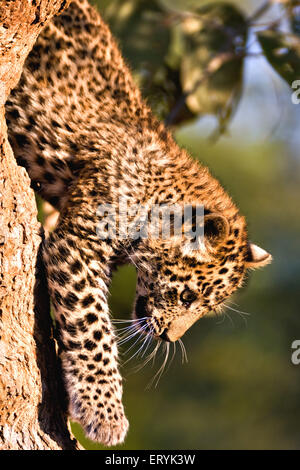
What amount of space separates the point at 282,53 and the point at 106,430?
12.7 ft

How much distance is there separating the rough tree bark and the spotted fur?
0.22m

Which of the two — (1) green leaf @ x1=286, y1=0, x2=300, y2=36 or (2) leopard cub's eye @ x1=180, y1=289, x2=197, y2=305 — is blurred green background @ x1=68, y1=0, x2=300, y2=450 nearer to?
(1) green leaf @ x1=286, y1=0, x2=300, y2=36

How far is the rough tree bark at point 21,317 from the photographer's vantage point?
13.9ft

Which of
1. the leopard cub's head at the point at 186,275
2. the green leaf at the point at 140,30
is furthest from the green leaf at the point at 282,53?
the leopard cub's head at the point at 186,275

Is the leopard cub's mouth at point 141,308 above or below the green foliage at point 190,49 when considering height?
below

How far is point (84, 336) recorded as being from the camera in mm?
→ 4734

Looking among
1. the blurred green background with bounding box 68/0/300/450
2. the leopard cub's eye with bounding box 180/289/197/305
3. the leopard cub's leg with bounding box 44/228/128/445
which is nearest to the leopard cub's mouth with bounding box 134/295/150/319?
the leopard cub's eye with bounding box 180/289/197/305

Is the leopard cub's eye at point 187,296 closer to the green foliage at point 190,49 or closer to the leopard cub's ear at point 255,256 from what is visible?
the leopard cub's ear at point 255,256

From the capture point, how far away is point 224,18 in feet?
25.3

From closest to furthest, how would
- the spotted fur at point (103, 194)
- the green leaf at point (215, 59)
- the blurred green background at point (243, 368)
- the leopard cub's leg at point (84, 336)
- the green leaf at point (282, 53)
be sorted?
the leopard cub's leg at point (84, 336)
the spotted fur at point (103, 194)
the green leaf at point (282, 53)
the green leaf at point (215, 59)
the blurred green background at point (243, 368)

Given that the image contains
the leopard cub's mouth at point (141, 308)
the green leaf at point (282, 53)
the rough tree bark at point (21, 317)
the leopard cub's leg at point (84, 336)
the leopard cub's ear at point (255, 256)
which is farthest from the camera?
the green leaf at point (282, 53)

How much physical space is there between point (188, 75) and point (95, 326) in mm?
3565

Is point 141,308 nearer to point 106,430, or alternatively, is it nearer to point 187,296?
point 187,296

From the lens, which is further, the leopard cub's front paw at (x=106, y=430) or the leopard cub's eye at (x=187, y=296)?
the leopard cub's eye at (x=187, y=296)
